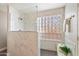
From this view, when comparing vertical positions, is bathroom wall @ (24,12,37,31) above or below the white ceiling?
below

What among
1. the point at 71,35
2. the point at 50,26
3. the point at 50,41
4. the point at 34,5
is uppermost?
the point at 34,5

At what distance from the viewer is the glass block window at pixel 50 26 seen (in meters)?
1.64

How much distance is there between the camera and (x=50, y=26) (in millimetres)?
1718

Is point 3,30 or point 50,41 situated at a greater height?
point 3,30

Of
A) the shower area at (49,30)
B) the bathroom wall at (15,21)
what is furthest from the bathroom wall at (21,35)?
the shower area at (49,30)

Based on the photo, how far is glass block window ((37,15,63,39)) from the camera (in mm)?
1643

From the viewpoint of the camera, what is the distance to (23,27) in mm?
1677

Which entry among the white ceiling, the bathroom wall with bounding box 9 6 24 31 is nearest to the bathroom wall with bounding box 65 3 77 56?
the white ceiling

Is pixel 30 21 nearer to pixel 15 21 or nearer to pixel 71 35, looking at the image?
pixel 15 21

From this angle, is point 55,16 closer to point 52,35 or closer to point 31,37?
point 52,35

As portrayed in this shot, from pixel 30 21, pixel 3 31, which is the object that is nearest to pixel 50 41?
pixel 30 21

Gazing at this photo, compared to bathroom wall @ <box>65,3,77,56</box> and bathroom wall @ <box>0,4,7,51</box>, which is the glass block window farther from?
bathroom wall @ <box>0,4,7,51</box>

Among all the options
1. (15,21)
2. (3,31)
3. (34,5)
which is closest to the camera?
(34,5)

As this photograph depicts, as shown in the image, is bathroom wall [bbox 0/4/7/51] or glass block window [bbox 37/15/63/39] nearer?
bathroom wall [bbox 0/4/7/51]
